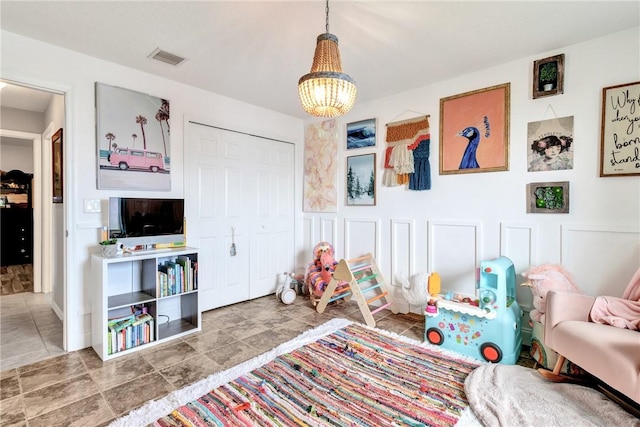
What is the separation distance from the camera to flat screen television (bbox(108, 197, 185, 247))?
8.57 feet

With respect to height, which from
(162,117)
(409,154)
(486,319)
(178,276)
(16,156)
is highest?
(16,156)

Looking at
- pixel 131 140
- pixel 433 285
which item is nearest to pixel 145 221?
pixel 131 140

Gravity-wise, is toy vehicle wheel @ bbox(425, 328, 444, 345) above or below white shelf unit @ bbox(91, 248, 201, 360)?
below

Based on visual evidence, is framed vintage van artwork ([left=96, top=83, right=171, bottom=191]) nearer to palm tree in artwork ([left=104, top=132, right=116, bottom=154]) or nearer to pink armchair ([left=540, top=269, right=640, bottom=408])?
palm tree in artwork ([left=104, top=132, right=116, bottom=154])

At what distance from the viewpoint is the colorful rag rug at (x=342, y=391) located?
5.64ft

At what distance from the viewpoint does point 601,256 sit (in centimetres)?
232

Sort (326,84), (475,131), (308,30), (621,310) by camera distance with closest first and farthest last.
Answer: (326,84)
(621,310)
(308,30)
(475,131)

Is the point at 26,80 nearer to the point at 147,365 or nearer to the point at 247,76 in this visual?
the point at 247,76

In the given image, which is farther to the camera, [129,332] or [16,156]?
[16,156]

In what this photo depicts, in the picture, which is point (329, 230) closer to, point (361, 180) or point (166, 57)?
point (361, 180)

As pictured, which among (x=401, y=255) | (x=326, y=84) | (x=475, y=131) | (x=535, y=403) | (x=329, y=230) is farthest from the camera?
(x=329, y=230)

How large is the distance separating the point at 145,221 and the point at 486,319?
299 centimetres

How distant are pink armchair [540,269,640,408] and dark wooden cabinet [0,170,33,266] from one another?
855 cm

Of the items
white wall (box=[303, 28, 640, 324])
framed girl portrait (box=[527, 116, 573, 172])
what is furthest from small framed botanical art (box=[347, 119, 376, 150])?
framed girl portrait (box=[527, 116, 573, 172])
